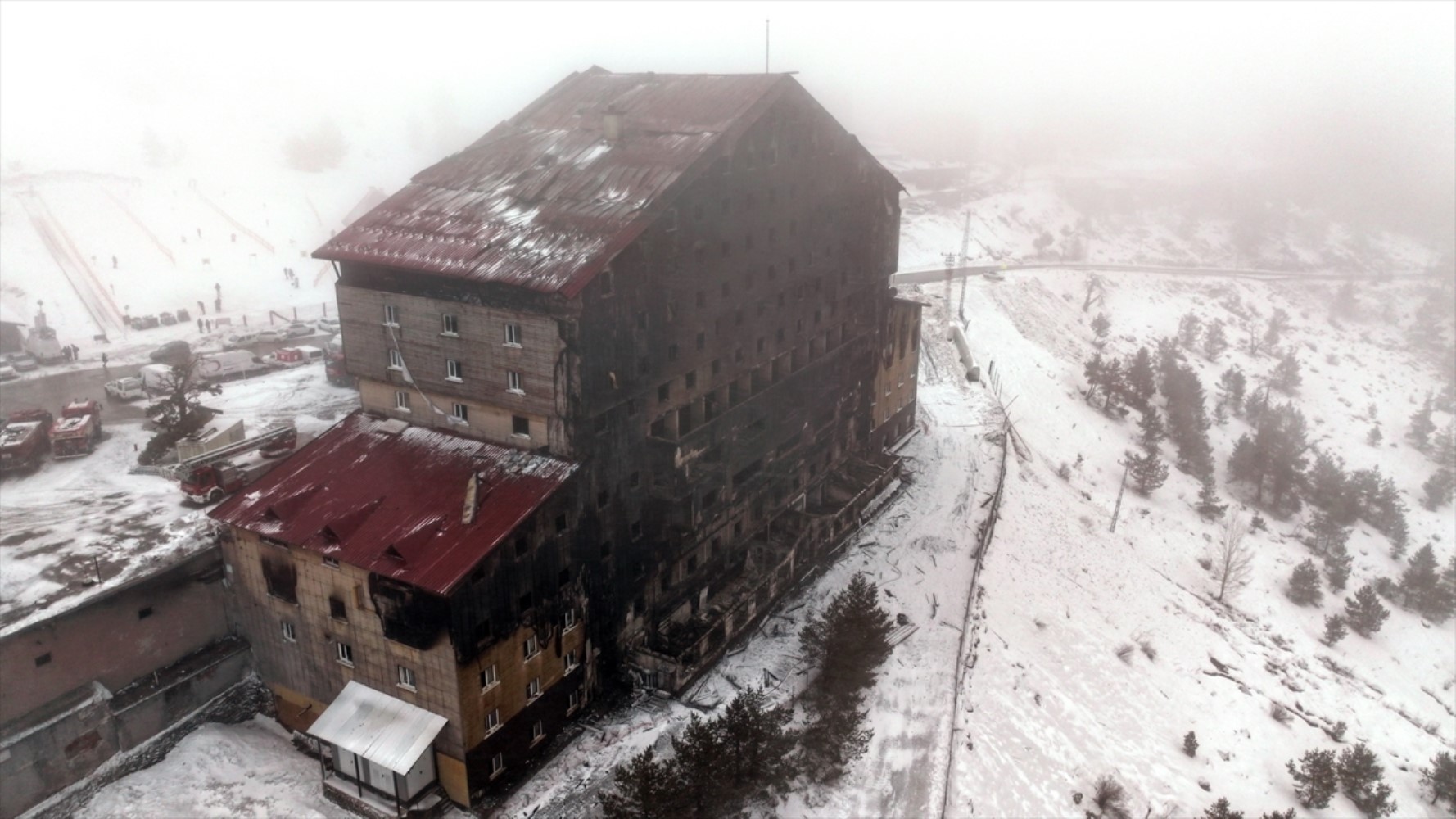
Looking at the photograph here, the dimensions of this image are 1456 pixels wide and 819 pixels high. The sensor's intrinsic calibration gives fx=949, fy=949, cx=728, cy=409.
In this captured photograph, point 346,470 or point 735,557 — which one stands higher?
point 346,470

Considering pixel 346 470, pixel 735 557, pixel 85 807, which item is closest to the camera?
pixel 85 807

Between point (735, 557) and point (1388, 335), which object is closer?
point (735, 557)

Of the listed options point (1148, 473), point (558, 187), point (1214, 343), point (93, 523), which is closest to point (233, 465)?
point (93, 523)

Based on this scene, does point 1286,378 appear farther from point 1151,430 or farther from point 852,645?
point 852,645

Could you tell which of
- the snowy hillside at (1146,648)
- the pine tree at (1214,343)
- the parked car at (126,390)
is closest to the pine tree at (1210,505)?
the snowy hillside at (1146,648)

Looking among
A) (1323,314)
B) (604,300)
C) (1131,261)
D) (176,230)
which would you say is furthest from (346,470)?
(1323,314)

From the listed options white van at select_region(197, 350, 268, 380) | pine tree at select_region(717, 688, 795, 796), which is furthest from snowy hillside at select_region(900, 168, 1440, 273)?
pine tree at select_region(717, 688, 795, 796)

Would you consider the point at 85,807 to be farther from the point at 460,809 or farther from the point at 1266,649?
the point at 1266,649
